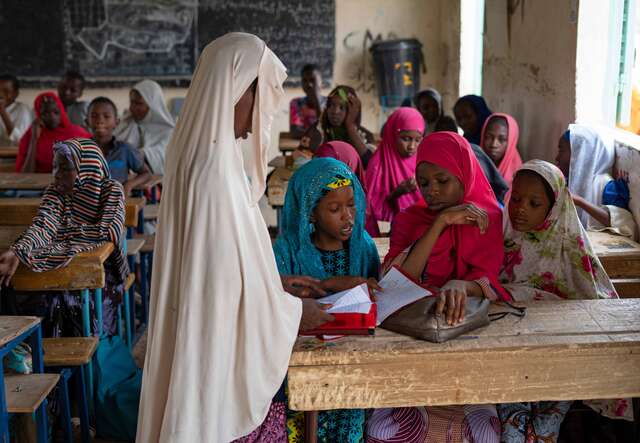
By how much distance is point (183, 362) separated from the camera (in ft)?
6.27

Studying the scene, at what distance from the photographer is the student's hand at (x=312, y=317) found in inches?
85.9

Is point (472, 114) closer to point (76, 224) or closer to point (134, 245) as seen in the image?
point (134, 245)

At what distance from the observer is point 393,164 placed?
186 inches

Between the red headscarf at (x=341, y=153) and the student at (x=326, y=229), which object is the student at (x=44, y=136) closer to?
the red headscarf at (x=341, y=153)

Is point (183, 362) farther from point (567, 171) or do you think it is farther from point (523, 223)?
point (567, 171)

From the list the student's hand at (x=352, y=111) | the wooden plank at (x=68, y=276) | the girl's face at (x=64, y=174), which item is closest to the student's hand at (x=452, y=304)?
the wooden plank at (x=68, y=276)

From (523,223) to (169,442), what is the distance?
4.94 ft

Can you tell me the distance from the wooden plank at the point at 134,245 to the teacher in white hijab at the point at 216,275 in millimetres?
2431

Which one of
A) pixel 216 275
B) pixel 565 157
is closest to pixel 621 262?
pixel 565 157

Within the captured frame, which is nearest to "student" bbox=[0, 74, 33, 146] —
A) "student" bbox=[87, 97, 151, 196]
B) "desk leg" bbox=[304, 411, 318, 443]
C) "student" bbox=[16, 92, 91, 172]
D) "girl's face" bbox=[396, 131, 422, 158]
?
"student" bbox=[16, 92, 91, 172]

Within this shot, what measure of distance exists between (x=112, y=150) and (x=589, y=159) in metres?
3.20

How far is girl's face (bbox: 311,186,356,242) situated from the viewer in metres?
2.63

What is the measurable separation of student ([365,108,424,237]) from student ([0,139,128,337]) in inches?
58.3

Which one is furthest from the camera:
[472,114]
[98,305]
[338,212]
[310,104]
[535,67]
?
[310,104]
